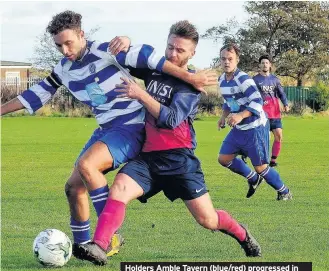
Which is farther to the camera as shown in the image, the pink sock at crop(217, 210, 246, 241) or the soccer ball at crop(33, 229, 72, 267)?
the pink sock at crop(217, 210, 246, 241)

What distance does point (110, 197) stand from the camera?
23.8ft

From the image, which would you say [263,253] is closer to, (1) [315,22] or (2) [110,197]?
(2) [110,197]

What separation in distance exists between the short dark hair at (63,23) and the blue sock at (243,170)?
560cm

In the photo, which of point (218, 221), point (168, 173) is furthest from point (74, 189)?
point (218, 221)

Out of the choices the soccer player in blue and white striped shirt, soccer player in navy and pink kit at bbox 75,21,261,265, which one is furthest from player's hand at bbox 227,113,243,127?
soccer player in navy and pink kit at bbox 75,21,261,265

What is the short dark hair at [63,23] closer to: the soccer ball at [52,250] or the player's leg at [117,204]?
the player's leg at [117,204]

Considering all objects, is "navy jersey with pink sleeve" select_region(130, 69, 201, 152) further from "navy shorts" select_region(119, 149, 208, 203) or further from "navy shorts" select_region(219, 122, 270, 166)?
"navy shorts" select_region(219, 122, 270, 166)

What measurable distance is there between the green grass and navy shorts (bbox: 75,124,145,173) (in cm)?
87

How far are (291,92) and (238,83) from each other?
41813 millimetres

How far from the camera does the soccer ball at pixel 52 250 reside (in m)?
7.38

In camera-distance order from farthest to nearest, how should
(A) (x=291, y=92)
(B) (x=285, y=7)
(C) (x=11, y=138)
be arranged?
(B) (x=285, y=7), (A) (x=291, y=92), (C) (x=11, y=138)

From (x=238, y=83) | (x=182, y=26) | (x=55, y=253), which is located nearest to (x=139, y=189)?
(x=55, y=253)

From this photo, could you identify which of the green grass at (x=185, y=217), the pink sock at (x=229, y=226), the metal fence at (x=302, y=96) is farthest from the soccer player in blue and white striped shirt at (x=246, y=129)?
the metal fence at (x=302, y=96)

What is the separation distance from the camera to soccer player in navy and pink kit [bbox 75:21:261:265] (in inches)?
286
